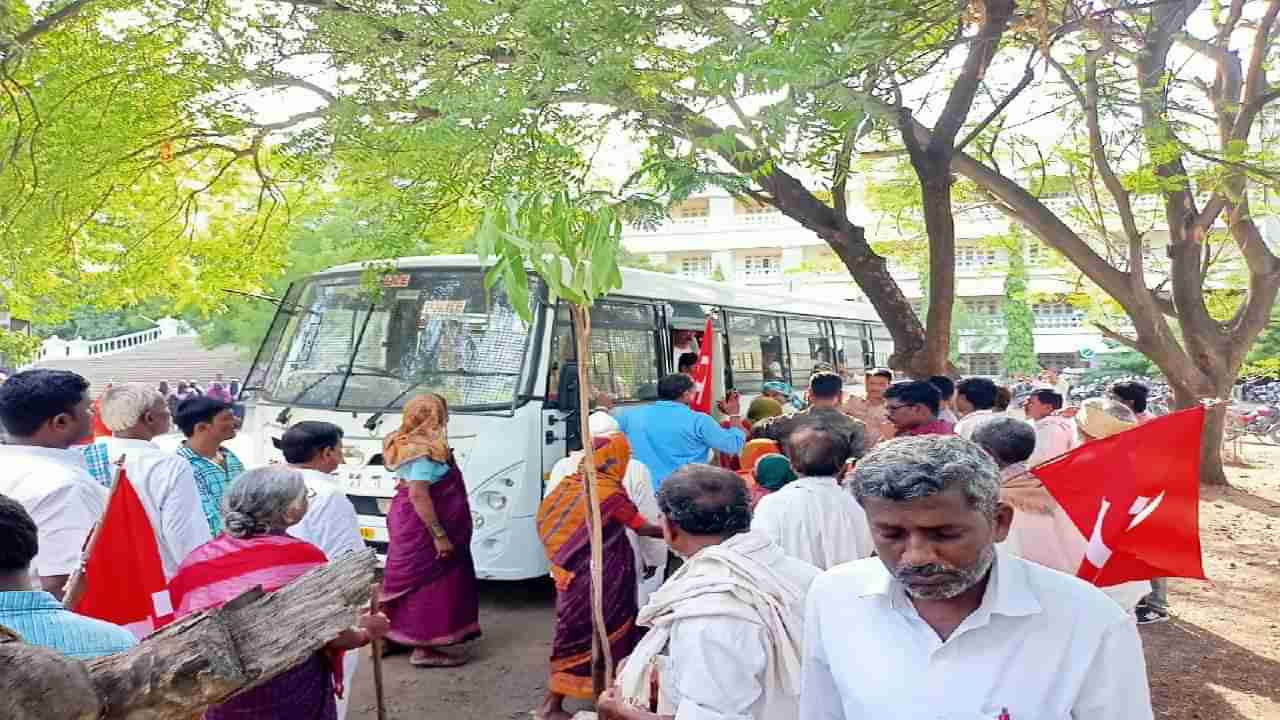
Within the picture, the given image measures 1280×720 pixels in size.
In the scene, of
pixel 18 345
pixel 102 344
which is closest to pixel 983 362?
pixel 18 345

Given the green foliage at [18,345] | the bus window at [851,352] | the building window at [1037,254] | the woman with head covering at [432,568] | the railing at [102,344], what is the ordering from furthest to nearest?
the railing at [102,344], the building window at [1037,254], the bus window at [851,352], the green foliage at [18,345], the woman with head covering at [432,568]

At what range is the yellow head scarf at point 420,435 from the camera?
18.7 feet

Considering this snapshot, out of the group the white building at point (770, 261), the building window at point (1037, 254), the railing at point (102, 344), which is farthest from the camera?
the white building at point (770, 261)

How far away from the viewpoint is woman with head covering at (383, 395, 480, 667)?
5891mm

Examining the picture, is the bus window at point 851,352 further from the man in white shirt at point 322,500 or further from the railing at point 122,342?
the railing at point 122,342

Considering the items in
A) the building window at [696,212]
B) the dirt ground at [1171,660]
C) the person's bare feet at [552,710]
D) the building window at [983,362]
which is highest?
the building window at [696,212]

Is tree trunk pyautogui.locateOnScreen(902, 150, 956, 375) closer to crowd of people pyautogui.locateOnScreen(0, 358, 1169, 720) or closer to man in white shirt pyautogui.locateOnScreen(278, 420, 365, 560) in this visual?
crowd of people pyautogui.locateOnScreen(0, 358, 1169, 720)

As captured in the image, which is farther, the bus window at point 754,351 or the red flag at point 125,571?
the bus window at point 754,351

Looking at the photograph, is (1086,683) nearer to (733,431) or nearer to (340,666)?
(340,666)

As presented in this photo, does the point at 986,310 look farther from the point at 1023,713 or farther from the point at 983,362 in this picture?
the point at 1023,713

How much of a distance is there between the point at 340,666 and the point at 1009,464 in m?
2.77

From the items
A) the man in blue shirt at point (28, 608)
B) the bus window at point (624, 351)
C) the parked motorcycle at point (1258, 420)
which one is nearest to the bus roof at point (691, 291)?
the bus window at point (624, 351)

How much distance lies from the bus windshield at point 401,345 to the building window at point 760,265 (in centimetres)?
3669

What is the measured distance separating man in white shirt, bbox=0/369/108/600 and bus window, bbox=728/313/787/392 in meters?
8.25
